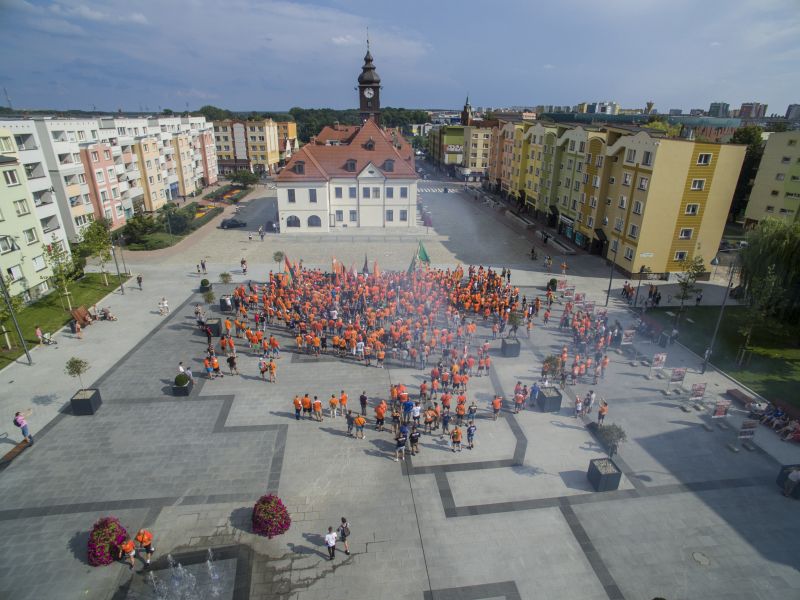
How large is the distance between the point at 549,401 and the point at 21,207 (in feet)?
136

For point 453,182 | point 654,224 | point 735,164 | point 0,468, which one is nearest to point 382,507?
point 0,468

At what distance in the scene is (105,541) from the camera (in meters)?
14.4

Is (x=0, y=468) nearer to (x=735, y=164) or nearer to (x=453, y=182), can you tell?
(x=735, y=164)

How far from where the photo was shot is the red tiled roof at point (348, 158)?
55.6 m

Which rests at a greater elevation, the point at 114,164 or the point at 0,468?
the point at 114,164

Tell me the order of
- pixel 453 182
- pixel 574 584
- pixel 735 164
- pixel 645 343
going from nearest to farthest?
pixel 574 584
pixel 645 343
pixel 735 164
pixel 453 182

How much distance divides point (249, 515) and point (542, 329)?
23.0 m

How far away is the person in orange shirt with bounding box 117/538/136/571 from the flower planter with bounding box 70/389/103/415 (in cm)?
956

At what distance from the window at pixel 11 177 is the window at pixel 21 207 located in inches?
53.7

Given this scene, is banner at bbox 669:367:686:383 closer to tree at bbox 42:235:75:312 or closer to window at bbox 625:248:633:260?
window at bbox 625:248:633:260

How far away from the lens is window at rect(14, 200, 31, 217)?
113 feet

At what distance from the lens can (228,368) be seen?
26203 millimetres

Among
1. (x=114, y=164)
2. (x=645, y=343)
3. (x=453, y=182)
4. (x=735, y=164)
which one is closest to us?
(x=645, y=343)

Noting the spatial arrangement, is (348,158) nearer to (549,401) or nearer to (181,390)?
(181,390)
